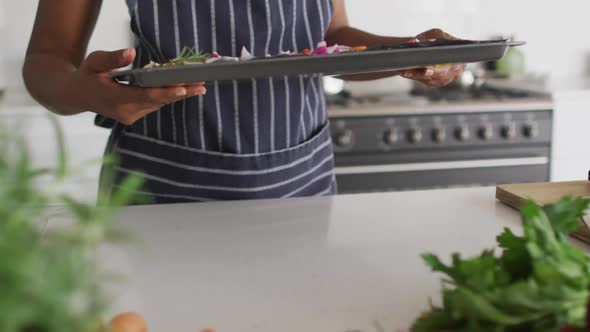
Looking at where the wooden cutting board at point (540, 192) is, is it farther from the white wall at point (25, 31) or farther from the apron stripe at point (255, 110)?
the white wall at point (25, 31)

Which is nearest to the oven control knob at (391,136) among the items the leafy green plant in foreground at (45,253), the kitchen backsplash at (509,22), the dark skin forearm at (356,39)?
the kitchen backsplash at (509,22)

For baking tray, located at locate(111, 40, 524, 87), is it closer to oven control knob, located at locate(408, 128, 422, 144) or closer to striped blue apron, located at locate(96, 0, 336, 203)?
striped blue apron, located at locate(96, 0, 336, 203)

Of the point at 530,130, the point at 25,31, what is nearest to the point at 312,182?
the point at 530,130

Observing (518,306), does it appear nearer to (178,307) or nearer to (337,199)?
(178,307)

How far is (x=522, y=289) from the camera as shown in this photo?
0.46 metres

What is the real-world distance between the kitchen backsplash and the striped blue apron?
1.52 m

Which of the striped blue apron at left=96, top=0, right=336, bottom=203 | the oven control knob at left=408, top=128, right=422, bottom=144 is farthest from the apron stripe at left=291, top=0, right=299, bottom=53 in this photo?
the oven control knob at left=408, top=128, right=422, bottom=144

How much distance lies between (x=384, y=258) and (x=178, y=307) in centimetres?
26

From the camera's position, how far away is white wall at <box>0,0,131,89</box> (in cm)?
257

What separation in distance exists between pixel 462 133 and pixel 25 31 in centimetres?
168

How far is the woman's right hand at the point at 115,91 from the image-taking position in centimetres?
93

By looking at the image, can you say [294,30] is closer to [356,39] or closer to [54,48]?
[356,39]

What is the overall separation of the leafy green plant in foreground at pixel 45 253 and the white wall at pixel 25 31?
2.45m

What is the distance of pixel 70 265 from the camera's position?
10.3 inches
